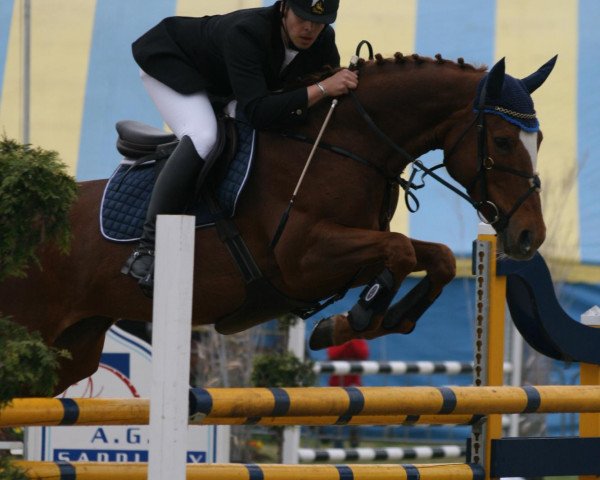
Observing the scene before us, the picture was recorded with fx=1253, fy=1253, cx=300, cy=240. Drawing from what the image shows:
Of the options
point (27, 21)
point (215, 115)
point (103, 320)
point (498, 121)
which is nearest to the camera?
point (498, 121)

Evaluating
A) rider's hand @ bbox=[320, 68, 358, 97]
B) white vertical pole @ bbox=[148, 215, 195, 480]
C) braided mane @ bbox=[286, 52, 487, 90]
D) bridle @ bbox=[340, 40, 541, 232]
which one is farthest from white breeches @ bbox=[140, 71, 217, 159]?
white vertical pole @ bbox=[148, 215, 195, 480]

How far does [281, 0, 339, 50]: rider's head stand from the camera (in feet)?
13.2

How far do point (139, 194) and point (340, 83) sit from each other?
80 cm

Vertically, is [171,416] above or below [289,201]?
below

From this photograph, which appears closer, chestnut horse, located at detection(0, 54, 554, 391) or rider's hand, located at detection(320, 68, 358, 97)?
chestnut horse, located at detection(0, 54, 554, 391)

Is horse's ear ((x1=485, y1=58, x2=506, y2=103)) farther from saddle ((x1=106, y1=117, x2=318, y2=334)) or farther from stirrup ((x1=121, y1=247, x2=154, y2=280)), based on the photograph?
stirrup ((x1=121, y1=247, x2=154, y2=280))

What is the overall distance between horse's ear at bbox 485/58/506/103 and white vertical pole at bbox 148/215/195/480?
1.69 metres

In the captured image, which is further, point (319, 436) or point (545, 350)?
point (319, 436)

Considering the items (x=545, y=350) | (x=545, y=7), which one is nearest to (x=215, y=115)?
(x=545, y=350)

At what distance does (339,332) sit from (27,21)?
4.49 meters

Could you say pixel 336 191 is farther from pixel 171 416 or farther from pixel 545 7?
pixel 545 7

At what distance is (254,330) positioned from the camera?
27.3ft

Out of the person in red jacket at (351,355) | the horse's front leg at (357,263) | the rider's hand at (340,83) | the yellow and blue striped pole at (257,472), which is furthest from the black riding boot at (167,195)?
the person in red jacket at (351,355)

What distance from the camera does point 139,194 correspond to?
432 cm
